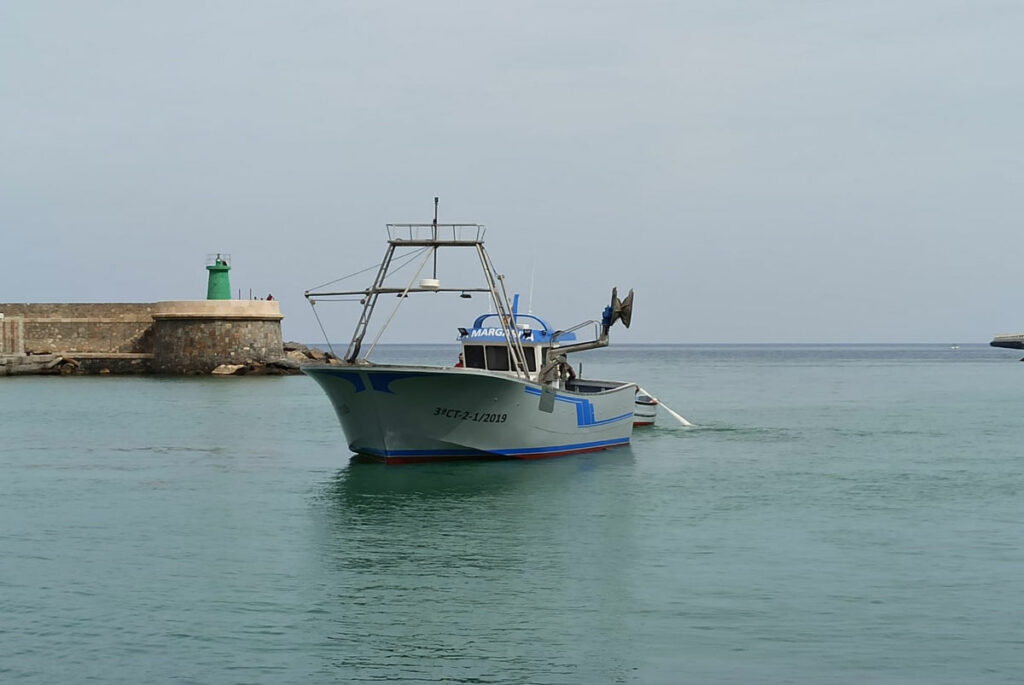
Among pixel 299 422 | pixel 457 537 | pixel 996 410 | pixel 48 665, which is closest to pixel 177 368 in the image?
pixel 299 422

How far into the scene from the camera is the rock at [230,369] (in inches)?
2437

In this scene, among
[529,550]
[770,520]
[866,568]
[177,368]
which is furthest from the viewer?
[177,368]

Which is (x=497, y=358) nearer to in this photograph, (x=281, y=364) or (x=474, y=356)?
(x=474, y=356)

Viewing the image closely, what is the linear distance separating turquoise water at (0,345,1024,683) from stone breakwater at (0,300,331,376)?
32420 millimetres

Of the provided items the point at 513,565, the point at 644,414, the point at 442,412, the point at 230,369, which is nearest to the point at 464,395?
the point at 442,412

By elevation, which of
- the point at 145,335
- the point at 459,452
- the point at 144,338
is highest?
the point at 145,335

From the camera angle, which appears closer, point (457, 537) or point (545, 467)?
point (457, 537)

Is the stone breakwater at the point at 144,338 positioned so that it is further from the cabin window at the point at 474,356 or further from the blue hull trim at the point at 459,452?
the blue hull trim at the point at 459,452

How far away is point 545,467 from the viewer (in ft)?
75.8

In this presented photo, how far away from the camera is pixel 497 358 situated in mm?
23828

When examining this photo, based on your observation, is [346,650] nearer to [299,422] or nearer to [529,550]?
[529,550]

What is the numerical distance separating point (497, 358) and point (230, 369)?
1603 inches

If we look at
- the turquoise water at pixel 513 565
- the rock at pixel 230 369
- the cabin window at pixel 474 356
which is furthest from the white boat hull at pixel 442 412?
the rock at pixel 230 369

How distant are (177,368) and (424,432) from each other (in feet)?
143
